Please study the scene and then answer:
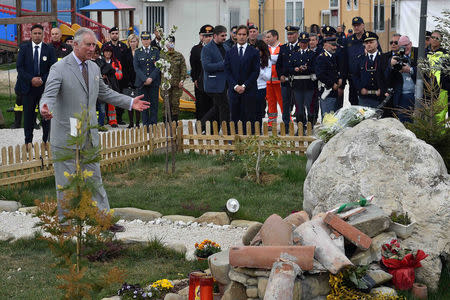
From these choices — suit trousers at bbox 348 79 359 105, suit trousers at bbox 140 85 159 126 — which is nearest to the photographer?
suit trousers at bbox 348 79 359 105

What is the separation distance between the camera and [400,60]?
13.9m

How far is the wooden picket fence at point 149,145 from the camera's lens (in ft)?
40.0

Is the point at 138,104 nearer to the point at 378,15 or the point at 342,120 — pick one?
the point at 342,120

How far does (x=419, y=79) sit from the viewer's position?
12.2 meters

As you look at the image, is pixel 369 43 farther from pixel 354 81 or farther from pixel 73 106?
pixel 73 106

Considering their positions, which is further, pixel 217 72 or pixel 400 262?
pixel 217 72

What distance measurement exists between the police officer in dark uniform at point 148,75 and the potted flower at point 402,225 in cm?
1021

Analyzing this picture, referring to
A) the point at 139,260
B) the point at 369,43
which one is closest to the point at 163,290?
the point at 139,260

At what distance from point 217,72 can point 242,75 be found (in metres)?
0.74

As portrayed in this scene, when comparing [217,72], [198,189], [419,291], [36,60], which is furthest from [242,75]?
[419,291]

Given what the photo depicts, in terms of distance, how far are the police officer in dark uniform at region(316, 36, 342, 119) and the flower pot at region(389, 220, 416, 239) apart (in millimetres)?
8342

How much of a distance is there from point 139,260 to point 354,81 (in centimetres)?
752

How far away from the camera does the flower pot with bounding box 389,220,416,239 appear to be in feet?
25.1

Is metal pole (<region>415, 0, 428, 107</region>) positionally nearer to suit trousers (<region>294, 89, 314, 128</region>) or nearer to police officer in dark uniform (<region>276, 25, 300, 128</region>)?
suit trousers (<region>294, 89, 314, 128</region>)
